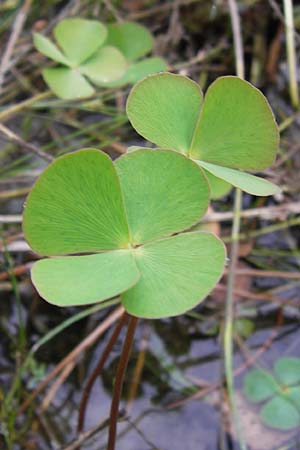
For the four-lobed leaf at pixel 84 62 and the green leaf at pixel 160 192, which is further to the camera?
the four-lobed leaf at pixel 84 62

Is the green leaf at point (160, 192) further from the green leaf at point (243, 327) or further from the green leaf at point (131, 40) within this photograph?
the green leaf at point (131, 40)

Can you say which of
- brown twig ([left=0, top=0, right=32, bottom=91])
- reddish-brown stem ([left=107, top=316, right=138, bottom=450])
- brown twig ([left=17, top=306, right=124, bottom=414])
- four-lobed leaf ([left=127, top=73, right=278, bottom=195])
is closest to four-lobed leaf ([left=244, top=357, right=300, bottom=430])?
brown twig ([left=17, top=306, right=124, bottom=414])

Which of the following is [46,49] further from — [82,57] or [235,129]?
[235,129]

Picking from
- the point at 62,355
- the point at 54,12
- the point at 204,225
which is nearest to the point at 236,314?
the point at 204,225

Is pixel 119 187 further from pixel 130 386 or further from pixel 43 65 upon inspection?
pixel 43 65

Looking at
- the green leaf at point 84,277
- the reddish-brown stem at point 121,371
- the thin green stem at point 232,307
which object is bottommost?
the thin green stem at point 232,307

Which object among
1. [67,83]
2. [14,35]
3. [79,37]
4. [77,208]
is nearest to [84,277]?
[77,208]

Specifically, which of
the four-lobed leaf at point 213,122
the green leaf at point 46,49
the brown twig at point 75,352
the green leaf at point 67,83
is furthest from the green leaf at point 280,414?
the green leaf at point 46,49
